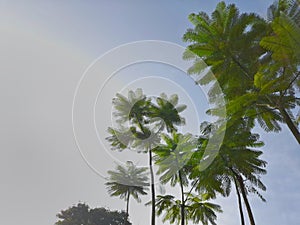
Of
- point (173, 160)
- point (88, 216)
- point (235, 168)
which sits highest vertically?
point (88, 216)

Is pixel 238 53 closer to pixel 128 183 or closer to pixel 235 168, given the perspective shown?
pixel 235 168

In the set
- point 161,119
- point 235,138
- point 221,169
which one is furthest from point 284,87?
point 161,119

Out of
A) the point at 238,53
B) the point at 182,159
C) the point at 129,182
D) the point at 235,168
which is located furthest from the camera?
the point at 129,182

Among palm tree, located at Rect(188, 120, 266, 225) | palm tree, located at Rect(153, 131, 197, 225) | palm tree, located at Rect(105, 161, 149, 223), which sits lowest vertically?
palm tree, located at Rect(188, 120, 266, 225)

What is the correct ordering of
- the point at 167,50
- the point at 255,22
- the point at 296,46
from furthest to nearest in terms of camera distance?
the point at 255,22 → the point at 296,46 → the point at 167,50

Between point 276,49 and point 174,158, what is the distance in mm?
15518

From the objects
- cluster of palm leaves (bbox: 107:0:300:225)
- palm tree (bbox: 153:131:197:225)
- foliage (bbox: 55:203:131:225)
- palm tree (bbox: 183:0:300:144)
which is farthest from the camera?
foliage (bbox: 55:203:131:225)

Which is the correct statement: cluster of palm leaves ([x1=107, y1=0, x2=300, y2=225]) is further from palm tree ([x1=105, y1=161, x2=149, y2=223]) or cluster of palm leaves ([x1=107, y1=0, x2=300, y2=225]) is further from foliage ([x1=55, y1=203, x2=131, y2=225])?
foliage ([x1=55, y1=203, x2=131, y2=225])

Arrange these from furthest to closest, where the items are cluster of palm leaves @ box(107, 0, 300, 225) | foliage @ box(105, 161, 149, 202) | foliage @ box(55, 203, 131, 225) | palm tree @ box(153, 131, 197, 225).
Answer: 1. foliage @ box(55, 203, 131, 225)
2. foliage @ box(105, 161, 149, 202)
3. palm tree @ box(153, 131, 197, 225)
4. cluster of palm leaves @ box(107, 0, 300, 225)

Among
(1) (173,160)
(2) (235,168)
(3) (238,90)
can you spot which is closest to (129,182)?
(1) (173,160)

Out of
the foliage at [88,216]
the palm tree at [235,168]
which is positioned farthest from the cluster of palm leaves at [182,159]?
the foliage at [88,216]

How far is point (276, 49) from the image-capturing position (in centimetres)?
1045

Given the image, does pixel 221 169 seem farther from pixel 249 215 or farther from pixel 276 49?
pixel 276 49

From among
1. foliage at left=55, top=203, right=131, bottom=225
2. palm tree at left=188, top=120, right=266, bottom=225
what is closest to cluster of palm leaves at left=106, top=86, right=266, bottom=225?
palm tree at left=188, top=120, right=266, bottom=225
